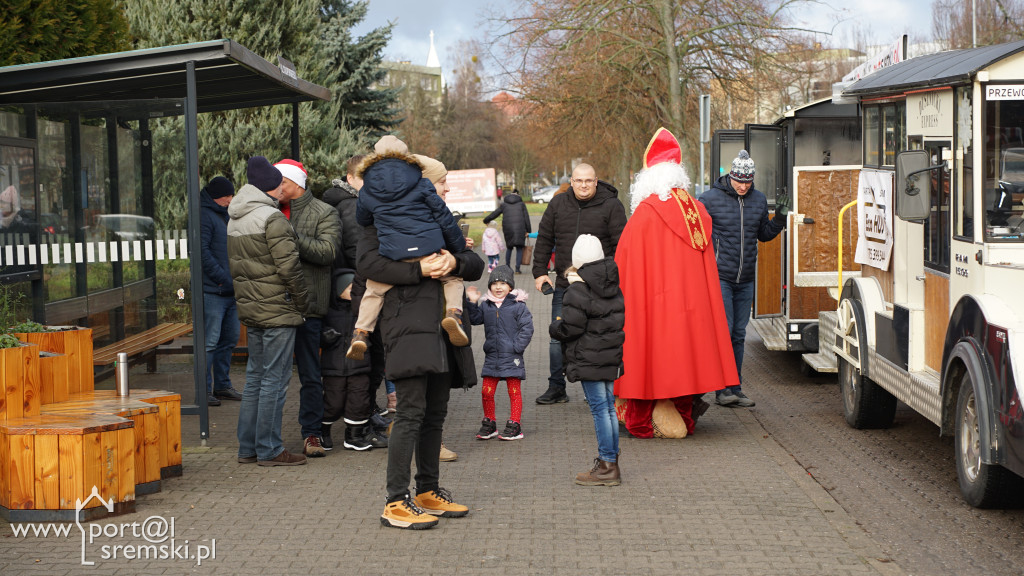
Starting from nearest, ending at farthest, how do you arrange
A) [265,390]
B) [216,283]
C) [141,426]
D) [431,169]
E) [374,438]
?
[431,169]
[141,426]
[265,390]
[374,438]
[216,283]

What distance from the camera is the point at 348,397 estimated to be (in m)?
7.63

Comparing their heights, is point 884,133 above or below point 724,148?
below

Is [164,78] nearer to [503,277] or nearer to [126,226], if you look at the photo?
[126,226]

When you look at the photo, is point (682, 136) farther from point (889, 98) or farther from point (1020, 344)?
point (1020, 344)

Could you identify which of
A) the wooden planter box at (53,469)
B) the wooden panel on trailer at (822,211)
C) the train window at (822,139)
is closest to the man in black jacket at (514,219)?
the train window at (822,139)

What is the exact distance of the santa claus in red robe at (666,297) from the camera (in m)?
8.00

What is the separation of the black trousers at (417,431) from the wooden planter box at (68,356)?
2.20 m

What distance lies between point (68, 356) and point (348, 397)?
5.81 ft

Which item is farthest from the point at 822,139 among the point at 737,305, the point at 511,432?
the point at 511,432

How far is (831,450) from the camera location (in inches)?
311

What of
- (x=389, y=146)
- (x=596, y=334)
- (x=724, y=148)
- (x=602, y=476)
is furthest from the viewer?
(x=724, y=148)

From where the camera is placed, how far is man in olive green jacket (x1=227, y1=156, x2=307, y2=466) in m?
6.96

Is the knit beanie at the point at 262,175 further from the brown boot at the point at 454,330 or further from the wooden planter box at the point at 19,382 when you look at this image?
the brown boot at the point at 454,330

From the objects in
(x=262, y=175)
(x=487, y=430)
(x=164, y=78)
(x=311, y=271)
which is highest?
(x=164, y=78)
